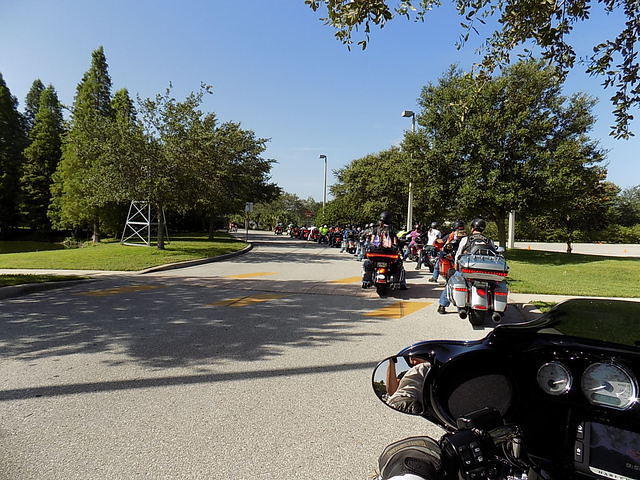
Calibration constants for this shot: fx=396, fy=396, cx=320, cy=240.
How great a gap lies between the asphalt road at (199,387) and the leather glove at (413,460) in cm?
Result: 80

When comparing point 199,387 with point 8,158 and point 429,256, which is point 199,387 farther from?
point 8,158

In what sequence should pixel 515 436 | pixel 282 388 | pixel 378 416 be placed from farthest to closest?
1. pixel 282 388
2. pixel 378 416
3. pixel 515 436

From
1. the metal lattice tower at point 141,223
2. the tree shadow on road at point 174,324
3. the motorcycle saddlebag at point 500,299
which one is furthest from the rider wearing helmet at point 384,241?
the metal lattice tower at point 141,223

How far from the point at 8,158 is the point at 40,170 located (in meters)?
5.32

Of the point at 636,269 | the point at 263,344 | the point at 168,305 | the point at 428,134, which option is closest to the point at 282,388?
the point at 263,344

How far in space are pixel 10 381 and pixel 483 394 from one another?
436 cm

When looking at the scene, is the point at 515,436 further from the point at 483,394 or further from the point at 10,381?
the point at 10,381

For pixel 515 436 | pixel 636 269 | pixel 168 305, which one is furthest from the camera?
pixel 636 269

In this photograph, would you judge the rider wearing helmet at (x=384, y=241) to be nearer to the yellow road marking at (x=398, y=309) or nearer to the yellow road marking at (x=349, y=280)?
the yellow road marking at (x=398, y=309)

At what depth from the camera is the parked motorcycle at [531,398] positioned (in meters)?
1.51

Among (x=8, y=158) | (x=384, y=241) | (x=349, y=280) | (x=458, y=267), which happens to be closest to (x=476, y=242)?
(x=458, y=267)

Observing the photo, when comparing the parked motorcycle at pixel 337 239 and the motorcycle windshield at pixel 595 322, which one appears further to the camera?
the parked motorcycle at pixel 337 239

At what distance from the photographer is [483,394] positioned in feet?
5.86

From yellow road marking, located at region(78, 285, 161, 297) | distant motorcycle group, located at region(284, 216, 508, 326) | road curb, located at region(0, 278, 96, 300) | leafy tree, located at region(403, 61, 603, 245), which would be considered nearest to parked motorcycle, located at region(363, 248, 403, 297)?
distant motorcycle group, located at region(284, 216, 508, 326)
